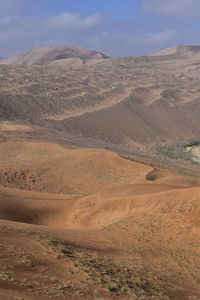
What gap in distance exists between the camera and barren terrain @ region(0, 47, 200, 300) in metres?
7.50

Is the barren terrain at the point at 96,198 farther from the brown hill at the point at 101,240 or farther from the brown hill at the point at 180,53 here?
the brown hill at the point at 180,53

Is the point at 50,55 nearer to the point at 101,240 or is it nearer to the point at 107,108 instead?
the point at 107,108

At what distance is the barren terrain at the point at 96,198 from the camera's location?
750 cm

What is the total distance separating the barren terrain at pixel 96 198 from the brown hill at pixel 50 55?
82.4 m

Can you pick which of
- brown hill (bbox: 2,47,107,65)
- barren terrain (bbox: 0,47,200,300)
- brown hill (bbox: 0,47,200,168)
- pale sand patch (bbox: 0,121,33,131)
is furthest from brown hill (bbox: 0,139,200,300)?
brown hill (bbox: 2,47,107,65)

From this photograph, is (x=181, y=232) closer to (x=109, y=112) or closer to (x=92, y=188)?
(x=92, y=188)

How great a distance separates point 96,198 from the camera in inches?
613

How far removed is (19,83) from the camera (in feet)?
182

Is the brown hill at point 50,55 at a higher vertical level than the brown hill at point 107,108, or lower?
higher

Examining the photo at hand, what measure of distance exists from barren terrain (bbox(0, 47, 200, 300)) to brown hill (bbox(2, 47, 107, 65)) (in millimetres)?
82421

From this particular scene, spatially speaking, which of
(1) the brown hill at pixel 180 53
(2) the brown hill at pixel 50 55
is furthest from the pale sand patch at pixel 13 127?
(2) the brown hill at pixel 50 55

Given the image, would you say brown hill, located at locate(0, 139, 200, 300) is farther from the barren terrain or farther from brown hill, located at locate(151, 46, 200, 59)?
brown hill, located at locate(151, 46, 200, 59)

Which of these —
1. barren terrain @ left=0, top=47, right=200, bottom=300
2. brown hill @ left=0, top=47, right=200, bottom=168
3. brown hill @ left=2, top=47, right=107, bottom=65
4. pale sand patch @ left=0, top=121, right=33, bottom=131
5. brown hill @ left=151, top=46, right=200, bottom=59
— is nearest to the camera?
barren terrain @ left=0, top=47, right=200, bottom=300

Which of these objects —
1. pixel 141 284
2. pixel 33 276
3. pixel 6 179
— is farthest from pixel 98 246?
pixel 6 179
